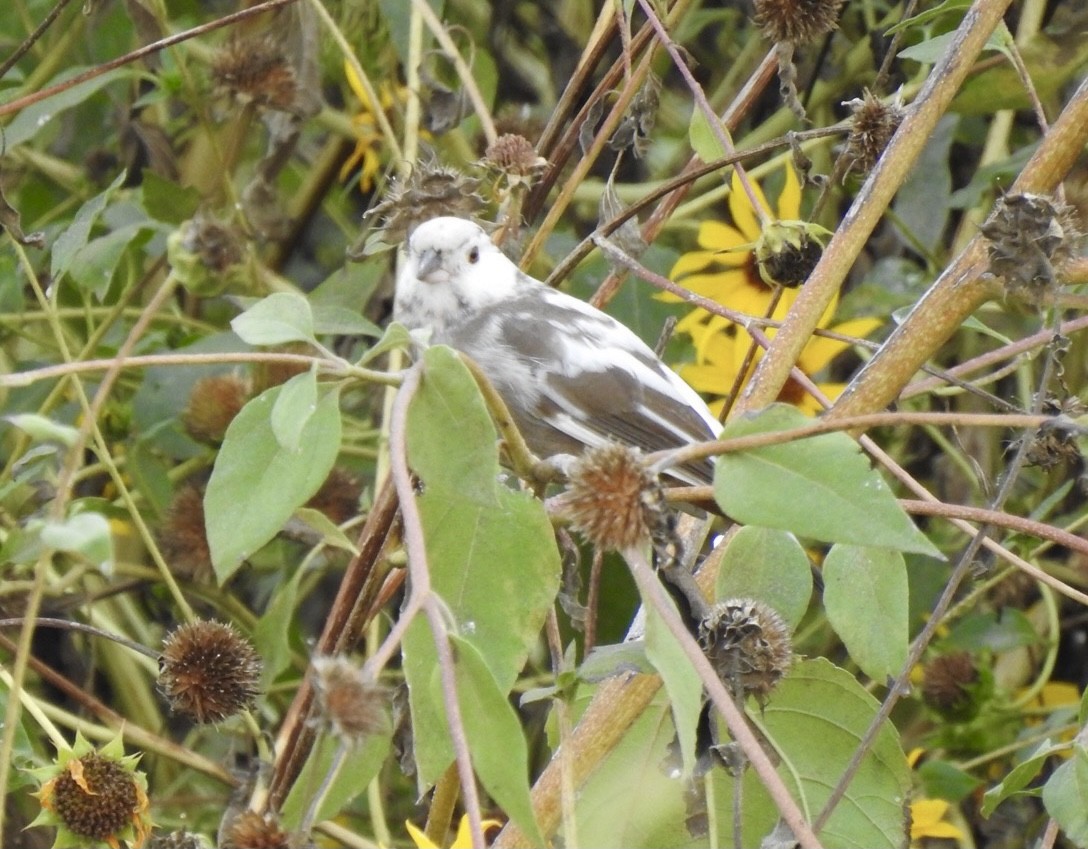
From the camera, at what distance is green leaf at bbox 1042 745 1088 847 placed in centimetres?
134

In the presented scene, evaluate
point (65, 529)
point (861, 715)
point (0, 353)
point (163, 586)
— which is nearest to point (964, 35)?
point (861, 715)

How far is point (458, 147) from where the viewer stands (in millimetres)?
2992

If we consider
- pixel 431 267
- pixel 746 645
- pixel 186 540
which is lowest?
pixel 186 540

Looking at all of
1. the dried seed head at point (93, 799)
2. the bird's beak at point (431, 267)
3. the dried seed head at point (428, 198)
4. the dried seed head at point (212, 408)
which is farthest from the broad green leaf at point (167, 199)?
the dried seed head at point (93, 799)

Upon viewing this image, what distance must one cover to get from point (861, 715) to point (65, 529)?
91cm

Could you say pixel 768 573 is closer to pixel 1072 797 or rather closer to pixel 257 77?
pixel 1072 797

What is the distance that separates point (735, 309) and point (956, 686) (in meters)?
0.76

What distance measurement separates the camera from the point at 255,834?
4.17 feet

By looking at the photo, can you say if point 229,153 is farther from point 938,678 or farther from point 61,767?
point 938,678

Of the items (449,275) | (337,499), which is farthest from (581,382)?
(337,499)

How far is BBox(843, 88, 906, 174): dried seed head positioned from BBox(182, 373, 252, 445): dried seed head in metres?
1.17

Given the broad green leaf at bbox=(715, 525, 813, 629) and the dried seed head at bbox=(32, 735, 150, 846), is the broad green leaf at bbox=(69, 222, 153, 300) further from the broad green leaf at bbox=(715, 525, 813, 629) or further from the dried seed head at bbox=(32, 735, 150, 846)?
A: the broad green leaf at bbox=(715, 525, 813, 629)

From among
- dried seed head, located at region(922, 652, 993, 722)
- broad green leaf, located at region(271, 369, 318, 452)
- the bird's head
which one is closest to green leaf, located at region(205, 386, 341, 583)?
broad green leaf, located at region(271, 369, 318, 452)

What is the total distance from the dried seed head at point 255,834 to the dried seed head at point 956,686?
1676 millimetres
